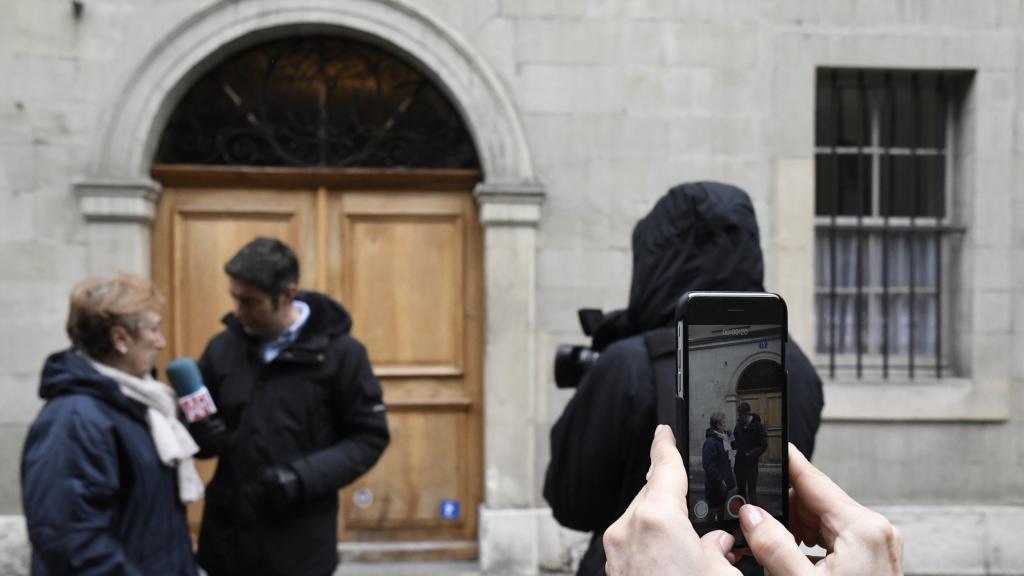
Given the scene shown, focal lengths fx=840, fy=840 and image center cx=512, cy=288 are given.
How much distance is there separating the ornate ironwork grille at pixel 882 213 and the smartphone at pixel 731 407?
212 inches

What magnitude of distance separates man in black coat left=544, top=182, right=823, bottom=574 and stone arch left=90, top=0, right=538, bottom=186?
3442mm

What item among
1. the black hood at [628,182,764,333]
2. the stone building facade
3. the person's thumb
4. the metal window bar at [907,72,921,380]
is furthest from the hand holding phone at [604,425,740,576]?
the metal window bar at [907,72,921,380]

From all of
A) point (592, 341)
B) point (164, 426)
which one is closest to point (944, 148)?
point (592, 341)

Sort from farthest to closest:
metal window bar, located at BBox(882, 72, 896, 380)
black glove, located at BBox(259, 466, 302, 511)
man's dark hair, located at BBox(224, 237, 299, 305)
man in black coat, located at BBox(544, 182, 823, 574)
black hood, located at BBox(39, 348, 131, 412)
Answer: metal window bar, located at BBox(882, 72, 896, 380), man's dark hair, located at BBox(224, 237, 299, 305), black glove, located at BBox(259, 466, 302, 511), black hood, located at BBox(39, 348, 131, 412), man in black coat, located at BBox(544, 182, 823, 574)

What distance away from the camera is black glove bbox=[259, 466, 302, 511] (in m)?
2.88

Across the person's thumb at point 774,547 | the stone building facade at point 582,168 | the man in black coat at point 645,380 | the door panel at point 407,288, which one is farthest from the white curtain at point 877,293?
the person's thumb at point 774,547

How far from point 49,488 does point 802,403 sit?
204 cm

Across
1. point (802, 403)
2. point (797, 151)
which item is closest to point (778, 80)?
point (797, 151)

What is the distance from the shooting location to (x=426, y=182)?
19.2ft

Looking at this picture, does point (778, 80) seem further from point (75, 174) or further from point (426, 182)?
point (75, 174)

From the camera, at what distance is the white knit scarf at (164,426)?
104 inches

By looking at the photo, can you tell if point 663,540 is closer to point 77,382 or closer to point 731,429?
point 731,429

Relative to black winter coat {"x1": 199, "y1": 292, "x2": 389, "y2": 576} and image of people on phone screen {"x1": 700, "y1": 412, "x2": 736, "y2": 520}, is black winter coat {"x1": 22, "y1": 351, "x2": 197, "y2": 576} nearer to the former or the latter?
black winter coat {"x1": 199, "y1": 292, "x2": 389, "y2": 576}

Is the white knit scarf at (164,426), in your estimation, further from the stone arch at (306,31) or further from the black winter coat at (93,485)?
the stone arch at (306,31)
